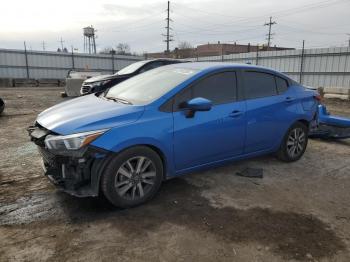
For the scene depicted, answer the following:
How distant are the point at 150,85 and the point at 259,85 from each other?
168cm

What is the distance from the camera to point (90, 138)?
3.32m

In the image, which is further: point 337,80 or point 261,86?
point 337,80

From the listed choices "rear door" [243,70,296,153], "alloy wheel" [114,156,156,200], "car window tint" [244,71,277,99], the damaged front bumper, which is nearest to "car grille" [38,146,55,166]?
Result: the damaged front bumper

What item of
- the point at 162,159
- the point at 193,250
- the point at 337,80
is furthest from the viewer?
the point at 337,80

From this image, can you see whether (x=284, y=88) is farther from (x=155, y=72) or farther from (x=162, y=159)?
(x=162, y=159)

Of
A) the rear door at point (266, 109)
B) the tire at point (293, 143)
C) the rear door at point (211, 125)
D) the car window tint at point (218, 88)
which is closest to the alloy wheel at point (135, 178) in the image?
the rear door at point (211, 125)

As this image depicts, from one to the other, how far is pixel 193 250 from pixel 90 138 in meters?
1.48

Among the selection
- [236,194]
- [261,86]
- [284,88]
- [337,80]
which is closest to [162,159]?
[236,194]

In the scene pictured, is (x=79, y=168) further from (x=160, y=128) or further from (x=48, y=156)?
(x=160, y=128)

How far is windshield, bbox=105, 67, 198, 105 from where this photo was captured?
4.07 m

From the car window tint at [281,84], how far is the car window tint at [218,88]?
3.23 ft

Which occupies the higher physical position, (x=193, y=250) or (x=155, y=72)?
(x=155, y=72)

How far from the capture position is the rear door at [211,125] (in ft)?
12.9

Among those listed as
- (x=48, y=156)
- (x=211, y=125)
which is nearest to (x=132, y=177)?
(x=48, y=156)
